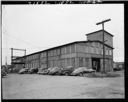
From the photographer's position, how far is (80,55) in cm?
219

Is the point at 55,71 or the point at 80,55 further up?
the point at 80,55

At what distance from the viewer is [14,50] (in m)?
2.13

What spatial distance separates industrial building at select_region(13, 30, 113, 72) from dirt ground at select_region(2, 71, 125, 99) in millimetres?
155

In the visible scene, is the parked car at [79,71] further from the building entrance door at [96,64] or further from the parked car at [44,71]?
the parked car at [44,71]

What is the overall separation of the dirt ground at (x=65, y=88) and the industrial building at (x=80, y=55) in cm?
16

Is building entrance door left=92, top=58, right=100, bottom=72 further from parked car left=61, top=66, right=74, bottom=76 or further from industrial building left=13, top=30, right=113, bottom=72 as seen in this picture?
parked car left=61, top=66, right=74, bottom=76

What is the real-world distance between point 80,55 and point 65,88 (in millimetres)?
436

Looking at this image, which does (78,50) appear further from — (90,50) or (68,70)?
(68,70)

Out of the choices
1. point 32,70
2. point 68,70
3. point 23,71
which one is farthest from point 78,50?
point 23,71

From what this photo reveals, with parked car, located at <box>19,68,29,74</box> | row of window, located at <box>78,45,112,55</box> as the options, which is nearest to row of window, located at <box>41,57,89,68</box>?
row of window, located at <box>78,45,112,55</box>

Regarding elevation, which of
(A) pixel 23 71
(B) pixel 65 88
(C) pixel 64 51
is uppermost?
(C) pixel 64 51

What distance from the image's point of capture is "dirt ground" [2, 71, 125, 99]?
2.13m

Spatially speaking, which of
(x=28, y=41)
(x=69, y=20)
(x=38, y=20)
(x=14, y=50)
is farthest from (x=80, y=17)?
(x=14, y=50)

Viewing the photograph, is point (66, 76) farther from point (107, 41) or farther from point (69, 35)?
point (107, 41)
